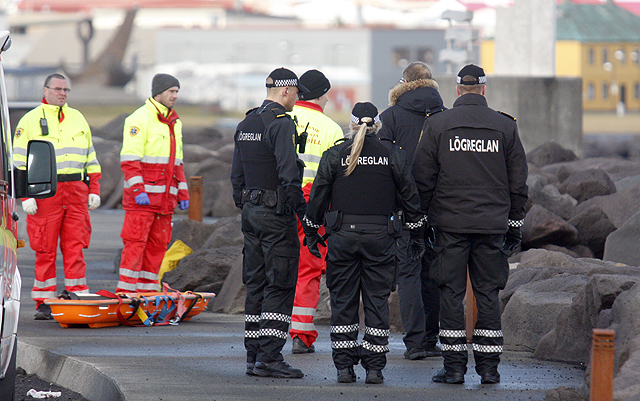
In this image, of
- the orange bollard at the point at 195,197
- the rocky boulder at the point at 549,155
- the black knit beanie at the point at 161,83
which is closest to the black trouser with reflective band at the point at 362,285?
the black knit beanie at the point at 161,83

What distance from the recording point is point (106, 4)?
3981 inches

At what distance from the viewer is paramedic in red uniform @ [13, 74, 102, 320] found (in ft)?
27.8

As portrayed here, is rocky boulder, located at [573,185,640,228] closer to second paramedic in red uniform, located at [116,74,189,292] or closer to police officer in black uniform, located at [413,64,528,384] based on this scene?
second paramedic in red uniform, located at [116,74,189,292]

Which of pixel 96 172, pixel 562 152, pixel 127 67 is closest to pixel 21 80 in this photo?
pixel 127 67

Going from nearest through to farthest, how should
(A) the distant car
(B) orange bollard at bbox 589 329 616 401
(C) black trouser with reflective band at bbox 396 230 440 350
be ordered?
(B) orange bollard at bbox 589 329 616 401 → (A) the distant car → (C) black trouser with reflective band at bbox 396 230 440 350

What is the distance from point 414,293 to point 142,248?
2.91m

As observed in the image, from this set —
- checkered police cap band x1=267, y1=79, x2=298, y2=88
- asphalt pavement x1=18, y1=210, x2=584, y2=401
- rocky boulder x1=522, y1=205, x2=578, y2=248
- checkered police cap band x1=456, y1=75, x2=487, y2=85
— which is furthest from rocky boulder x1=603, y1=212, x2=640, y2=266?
checkered police cap band x1=267, y1=79, x2=298, y2=88

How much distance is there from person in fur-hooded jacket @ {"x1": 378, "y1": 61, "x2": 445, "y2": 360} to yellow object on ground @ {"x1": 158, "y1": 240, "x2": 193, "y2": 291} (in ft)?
13.2

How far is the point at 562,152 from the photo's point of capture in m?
20.4

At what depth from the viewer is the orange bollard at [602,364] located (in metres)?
4.53

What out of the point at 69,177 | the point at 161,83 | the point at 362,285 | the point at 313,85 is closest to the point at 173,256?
the point at 69,177

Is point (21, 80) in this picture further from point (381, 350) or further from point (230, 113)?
point (381, 350)

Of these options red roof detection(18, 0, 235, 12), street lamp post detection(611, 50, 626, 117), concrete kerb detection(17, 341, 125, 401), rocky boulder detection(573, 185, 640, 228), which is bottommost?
concrete kerb detection(17, 341, 125, 401)

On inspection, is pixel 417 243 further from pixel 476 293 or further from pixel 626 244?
pixel 626 244
